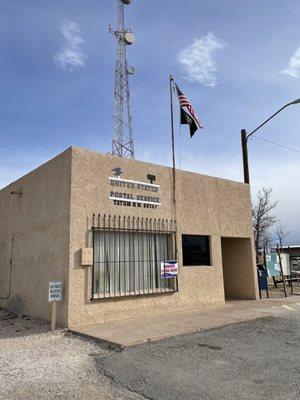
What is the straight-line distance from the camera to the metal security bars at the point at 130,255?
11.0 meters

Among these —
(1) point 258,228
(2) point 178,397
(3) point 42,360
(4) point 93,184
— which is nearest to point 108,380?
(2) point 178,397

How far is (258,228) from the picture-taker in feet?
111

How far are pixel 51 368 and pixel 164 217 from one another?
671 centimetres

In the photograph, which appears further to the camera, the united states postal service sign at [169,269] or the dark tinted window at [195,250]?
the dark tinted window at [195,250]

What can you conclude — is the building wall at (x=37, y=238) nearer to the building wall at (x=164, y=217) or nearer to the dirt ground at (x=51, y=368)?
the building wall at (x=164, y=217)

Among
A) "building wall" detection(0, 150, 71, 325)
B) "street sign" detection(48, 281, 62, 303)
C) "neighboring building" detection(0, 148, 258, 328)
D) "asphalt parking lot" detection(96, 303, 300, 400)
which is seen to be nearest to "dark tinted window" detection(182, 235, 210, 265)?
"neighboring building" detection(0, 148, 258, 328)

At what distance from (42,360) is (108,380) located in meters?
1.81

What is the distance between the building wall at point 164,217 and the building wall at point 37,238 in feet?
0.94

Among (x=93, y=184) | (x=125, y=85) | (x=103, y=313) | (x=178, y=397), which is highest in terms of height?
(x=125, y=85)

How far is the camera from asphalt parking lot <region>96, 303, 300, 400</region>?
5.57 meters

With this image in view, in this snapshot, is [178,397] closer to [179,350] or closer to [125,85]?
[179,350]

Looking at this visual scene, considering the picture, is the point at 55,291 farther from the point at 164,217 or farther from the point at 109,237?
the point at 164,217

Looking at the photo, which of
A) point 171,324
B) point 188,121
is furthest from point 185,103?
point 171,324

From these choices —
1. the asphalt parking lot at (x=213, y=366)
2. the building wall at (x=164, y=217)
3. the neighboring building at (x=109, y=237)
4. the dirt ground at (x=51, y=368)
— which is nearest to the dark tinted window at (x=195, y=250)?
the neighboring building at (x=109, y=237)
